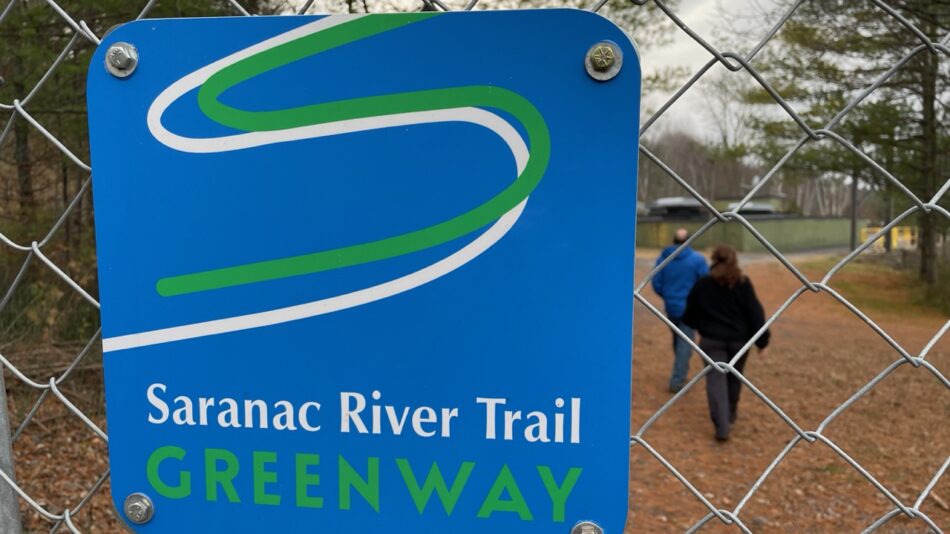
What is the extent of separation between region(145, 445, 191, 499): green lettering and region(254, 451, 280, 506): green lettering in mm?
83

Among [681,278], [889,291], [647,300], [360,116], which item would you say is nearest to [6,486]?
[360,116]

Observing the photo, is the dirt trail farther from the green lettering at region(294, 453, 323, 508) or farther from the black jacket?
the green lettering at region(294, 453, 323, 508)

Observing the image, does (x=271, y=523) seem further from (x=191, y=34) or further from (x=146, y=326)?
(x=191, y=34)

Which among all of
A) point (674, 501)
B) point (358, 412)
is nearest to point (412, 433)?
point (358, 412)

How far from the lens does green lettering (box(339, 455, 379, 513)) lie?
2.43 ft

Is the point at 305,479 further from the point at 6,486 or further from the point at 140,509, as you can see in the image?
the point at 6,486

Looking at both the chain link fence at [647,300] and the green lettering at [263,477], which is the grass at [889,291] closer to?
the chain link fence at [647,300]

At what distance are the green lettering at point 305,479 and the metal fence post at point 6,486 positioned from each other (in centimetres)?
43

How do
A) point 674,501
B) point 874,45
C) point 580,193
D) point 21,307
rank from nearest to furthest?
1. point 580,193
2. point 674,501
3. point 21,307
4. point 874,45

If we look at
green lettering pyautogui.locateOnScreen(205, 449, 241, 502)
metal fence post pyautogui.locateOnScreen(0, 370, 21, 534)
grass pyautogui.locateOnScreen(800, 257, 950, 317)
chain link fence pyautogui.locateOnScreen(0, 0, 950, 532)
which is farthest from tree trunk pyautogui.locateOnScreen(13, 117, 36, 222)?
grass pyautogui.locateOnScreen(800, 257, 950, 317)

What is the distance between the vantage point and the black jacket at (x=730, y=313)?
3824mm

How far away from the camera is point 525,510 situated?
723 millimetres

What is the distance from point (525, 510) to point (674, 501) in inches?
123

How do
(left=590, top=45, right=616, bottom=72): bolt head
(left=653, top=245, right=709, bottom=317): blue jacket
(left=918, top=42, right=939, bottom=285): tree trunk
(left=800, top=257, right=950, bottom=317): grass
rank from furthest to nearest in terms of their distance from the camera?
1. (left=800, top=257, right=950, bottom=317): grass
2. (left=918, top=42, right=939, bottom=285): tree trunk
3. (left=653, top=245, right=709, bottom=317): blue jacket
4. (left=590, top=45, right=616, bottom=72): bolt head
